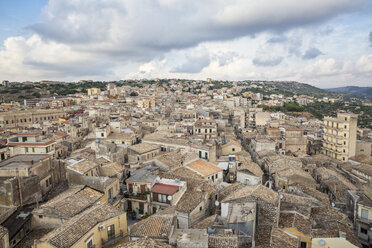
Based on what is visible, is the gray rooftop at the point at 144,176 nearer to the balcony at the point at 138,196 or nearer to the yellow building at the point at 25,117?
the balcony at the point at 138,196

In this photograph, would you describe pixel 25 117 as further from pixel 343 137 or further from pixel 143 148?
pixel 343 137

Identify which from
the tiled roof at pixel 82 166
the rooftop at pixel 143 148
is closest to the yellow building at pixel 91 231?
the tiled roof at pixel 82 166

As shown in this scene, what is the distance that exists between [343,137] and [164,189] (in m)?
39.9

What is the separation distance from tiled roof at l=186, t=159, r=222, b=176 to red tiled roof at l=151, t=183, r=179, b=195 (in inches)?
214

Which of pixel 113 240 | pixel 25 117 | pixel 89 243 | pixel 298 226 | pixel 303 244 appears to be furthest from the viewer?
pixel 25 117

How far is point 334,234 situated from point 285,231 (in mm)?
3476

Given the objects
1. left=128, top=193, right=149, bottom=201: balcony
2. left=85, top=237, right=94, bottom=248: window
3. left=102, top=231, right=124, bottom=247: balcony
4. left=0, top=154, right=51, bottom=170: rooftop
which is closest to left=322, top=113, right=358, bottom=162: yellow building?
left=128, top=193, right=149, bottom=201: balcony

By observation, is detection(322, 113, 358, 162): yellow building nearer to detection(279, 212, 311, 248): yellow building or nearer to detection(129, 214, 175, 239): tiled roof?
detection(279, 212, 311, 248): yellow building

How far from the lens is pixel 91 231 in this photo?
13.1 metres

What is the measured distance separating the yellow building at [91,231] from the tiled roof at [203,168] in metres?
12.1

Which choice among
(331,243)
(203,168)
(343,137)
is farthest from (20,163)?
(343,137)

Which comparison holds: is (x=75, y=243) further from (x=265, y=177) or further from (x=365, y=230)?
(x=265, y=177)

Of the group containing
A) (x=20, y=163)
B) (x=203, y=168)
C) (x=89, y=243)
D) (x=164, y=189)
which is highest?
(x=20, y=163)

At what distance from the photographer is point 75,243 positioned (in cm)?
1180
